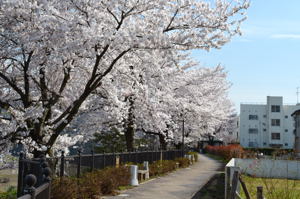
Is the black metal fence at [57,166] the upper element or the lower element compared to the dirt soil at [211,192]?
upper

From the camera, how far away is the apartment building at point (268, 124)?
94875 mm

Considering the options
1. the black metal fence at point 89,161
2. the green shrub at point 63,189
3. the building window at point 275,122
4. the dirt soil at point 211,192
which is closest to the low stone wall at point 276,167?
the black metal fence at point 89,161

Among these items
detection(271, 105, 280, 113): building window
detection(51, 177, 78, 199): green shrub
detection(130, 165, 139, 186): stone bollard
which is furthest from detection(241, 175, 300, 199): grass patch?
detection(271, 105, 280, 113): building window

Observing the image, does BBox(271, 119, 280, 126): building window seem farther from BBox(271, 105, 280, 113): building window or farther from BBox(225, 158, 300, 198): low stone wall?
BBox(225, 158, 300, 198): low stone wall

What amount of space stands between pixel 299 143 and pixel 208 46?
57730 mm

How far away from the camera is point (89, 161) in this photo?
51.0 feet

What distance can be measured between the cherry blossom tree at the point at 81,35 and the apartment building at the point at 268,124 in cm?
8406

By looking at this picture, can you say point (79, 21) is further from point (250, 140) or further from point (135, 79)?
point (250, 140)

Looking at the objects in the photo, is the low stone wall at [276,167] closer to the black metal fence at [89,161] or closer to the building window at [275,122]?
the black metal fence at [89,161]

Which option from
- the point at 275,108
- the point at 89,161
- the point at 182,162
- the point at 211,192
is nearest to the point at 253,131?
the point at 275,108

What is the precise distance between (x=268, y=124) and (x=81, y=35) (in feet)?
293

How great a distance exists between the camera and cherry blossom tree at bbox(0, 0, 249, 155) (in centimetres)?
1181

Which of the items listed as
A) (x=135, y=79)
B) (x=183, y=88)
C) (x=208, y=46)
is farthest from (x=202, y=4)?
(x=183, y=88)

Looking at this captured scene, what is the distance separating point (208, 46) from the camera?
13.6m
